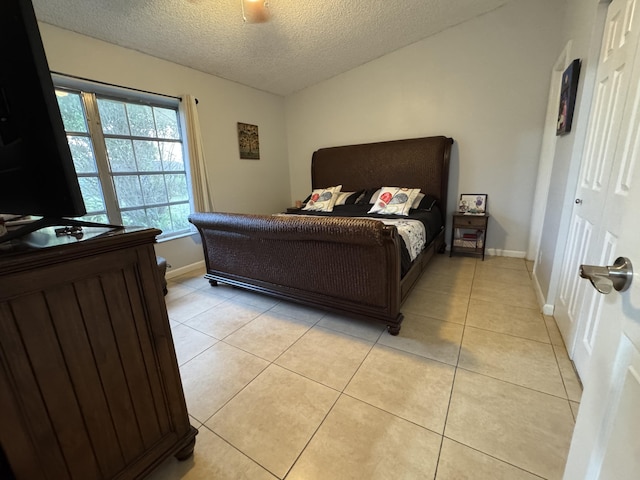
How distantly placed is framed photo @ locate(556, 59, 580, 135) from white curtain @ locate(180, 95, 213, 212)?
137 inches

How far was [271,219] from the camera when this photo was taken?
2.07m

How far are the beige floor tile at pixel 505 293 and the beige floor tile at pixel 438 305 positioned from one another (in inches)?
7.4

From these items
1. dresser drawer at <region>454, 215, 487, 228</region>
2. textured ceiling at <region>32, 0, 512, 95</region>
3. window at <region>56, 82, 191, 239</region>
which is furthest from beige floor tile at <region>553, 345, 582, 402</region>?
window at <region>56, 82, 191, 239</region>

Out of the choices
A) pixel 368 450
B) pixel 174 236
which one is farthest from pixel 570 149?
pixel 174 236

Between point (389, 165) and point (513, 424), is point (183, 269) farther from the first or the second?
point (513, 424)

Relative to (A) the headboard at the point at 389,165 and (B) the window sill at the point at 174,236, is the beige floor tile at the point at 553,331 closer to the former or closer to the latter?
(A) the headboard at the point at 389,165

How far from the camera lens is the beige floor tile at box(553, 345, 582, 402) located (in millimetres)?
1378

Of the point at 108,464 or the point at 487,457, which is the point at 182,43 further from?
the point at 487,457

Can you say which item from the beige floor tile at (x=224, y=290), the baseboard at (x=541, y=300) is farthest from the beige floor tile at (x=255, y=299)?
the baseboard at (x=541, y=300)

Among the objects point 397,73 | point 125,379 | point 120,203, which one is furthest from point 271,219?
point 397,73

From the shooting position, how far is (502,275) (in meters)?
2.86

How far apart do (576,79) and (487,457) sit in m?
2.38

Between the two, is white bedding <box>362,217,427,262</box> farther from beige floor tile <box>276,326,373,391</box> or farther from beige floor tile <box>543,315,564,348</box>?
beige floor tile <box>543,315,564,348</box>

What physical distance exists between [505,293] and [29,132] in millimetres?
3137
